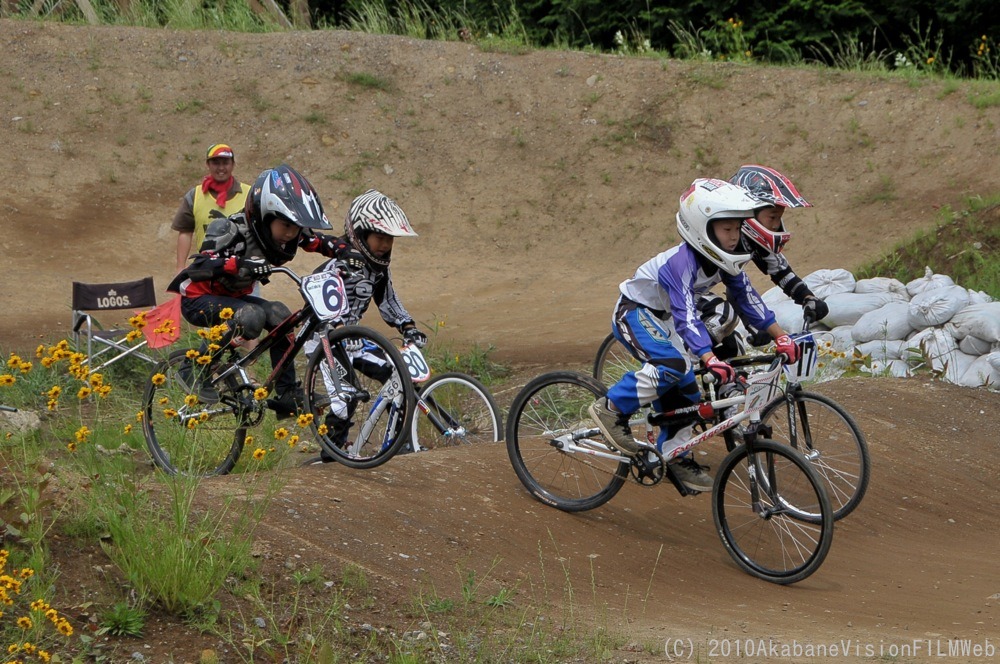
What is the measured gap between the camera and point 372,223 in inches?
272

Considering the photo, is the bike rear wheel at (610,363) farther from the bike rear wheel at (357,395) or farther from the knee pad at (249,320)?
the knee pad at (249,320)

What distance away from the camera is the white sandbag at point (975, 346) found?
9469 mm

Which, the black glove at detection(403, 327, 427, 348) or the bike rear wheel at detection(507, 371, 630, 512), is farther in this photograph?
the black glove at detection(403, 327, 427, 348)

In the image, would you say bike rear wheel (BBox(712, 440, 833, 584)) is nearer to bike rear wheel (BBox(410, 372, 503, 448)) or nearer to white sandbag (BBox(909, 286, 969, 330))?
bike rear wheel (BBox(410, 372, 503, 448))

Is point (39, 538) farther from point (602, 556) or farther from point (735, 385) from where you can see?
point (735, 385)

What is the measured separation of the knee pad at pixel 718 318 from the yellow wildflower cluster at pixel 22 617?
386cm

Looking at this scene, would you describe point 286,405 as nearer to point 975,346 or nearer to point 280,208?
point 280,208

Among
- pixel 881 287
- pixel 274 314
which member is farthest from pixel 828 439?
pixel 881 287

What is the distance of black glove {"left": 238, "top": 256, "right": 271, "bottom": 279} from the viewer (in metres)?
6.79

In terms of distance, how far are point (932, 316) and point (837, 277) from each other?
5.06 ft

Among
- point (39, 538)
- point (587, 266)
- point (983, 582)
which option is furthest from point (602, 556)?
point (587, 266)

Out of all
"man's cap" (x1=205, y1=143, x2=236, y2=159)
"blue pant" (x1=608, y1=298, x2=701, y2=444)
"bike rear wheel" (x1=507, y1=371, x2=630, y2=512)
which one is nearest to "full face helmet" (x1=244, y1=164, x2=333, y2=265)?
"bike rear wheel" (x1=507, y1=371, x2=630, y2=512)

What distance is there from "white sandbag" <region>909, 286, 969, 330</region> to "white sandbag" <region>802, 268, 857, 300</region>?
3.35ft

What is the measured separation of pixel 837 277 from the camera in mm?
11266
